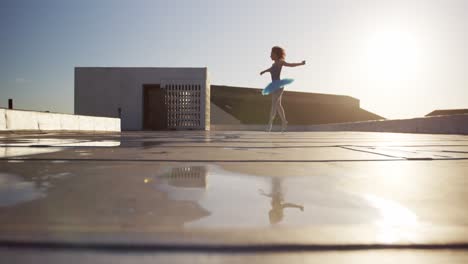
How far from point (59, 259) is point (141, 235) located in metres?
0.13

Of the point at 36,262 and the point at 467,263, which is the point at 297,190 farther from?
the point at 36,262

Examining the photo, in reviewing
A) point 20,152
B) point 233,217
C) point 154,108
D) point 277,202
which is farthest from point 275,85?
point 154,108

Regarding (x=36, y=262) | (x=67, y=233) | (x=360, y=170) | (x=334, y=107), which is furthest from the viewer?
(x=334, y=107)

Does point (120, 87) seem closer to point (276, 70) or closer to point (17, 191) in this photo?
point (276, 70)

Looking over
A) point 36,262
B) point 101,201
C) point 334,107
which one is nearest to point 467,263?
→ point 36,262

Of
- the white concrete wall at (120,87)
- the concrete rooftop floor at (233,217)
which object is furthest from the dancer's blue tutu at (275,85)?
the white concrete wall at (120,87)

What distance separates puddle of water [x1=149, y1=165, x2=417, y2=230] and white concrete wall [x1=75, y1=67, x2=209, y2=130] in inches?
837

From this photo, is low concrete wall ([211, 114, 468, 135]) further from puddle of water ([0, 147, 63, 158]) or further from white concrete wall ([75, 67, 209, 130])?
white concrete wall ([75, 67, 209, 130])

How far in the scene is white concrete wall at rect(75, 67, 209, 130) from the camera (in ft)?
73.3

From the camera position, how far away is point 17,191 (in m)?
0.99

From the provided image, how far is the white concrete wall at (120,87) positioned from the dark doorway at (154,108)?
0.58 m

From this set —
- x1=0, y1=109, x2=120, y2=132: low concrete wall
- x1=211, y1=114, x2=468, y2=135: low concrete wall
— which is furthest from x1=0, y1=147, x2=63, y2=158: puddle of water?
x1=211, y1=114, x2=468, y2=135: low concrete wall

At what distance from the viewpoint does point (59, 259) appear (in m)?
0.53

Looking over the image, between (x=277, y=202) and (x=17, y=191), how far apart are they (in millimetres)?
723
